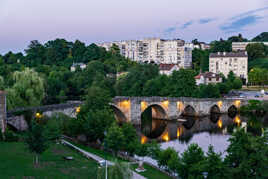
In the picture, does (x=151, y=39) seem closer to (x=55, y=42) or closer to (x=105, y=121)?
(x=55, y=42)

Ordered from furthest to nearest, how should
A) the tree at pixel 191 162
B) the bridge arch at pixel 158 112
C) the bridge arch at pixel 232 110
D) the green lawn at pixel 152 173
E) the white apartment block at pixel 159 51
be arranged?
the white apartment block at pixel 159 51 < the bridge arch at pixel 232 110 < the bridge arch at pixel 158 112 < the green lawn at pixel 152 173 < the tree at pixel 191 162

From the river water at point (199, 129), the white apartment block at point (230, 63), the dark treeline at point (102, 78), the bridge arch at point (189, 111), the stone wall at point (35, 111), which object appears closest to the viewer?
the stone wall at point (35, 111)

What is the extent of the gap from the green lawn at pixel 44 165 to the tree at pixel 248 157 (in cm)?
848

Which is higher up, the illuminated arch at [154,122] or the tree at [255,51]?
the tree at [255,51]

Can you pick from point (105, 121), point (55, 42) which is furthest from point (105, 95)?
point (55, 42)

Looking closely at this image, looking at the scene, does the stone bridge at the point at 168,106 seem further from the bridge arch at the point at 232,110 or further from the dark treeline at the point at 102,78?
the dark treeline at the point at 102,78

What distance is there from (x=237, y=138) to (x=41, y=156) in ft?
44.2

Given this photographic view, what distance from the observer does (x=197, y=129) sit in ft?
157

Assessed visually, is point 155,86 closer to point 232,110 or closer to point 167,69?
point 232,110

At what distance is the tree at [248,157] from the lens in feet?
57.6

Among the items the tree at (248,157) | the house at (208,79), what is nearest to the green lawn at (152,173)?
the tree at (248,157)

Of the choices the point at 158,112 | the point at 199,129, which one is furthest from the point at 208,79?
the point at 199,129

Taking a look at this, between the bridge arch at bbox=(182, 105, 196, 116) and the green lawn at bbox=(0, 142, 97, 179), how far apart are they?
36132 millimetres

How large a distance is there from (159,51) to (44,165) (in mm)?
120974
